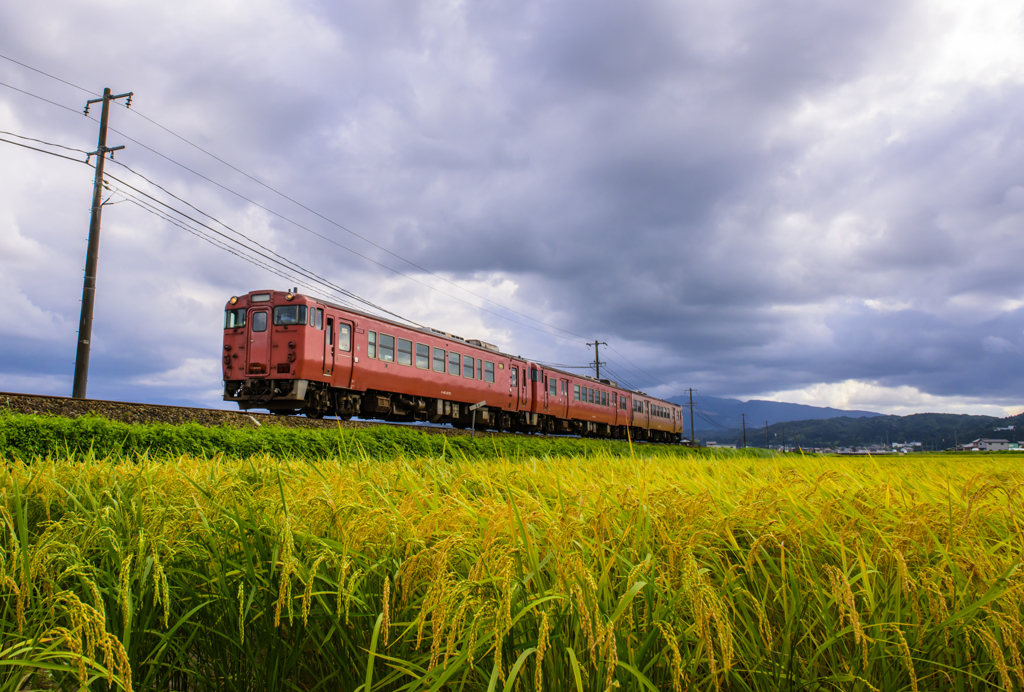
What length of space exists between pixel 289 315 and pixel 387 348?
326cm

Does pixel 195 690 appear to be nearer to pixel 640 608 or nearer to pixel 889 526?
pixel 640 608

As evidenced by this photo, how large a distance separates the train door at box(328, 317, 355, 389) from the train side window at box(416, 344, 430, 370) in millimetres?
2973

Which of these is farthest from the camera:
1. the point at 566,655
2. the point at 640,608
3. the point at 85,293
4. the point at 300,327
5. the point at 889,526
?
the point at 300,327

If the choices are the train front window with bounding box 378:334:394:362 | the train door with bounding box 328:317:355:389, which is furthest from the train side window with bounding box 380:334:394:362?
the train door with bounding box 328:317:355:389

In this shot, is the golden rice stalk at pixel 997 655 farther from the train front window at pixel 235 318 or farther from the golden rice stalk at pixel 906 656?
the train front window at pixel 235 318

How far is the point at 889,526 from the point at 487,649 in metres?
2.10

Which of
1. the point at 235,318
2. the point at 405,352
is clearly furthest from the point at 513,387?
the point at 235,318

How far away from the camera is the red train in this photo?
1600cm

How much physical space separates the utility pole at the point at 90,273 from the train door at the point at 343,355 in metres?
5.66

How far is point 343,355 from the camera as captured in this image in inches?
666

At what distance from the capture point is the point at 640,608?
7.72ft

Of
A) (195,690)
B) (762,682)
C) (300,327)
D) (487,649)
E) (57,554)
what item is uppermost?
(300,327)

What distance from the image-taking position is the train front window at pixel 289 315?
52.0ft

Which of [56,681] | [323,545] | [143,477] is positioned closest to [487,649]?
[323,545]
